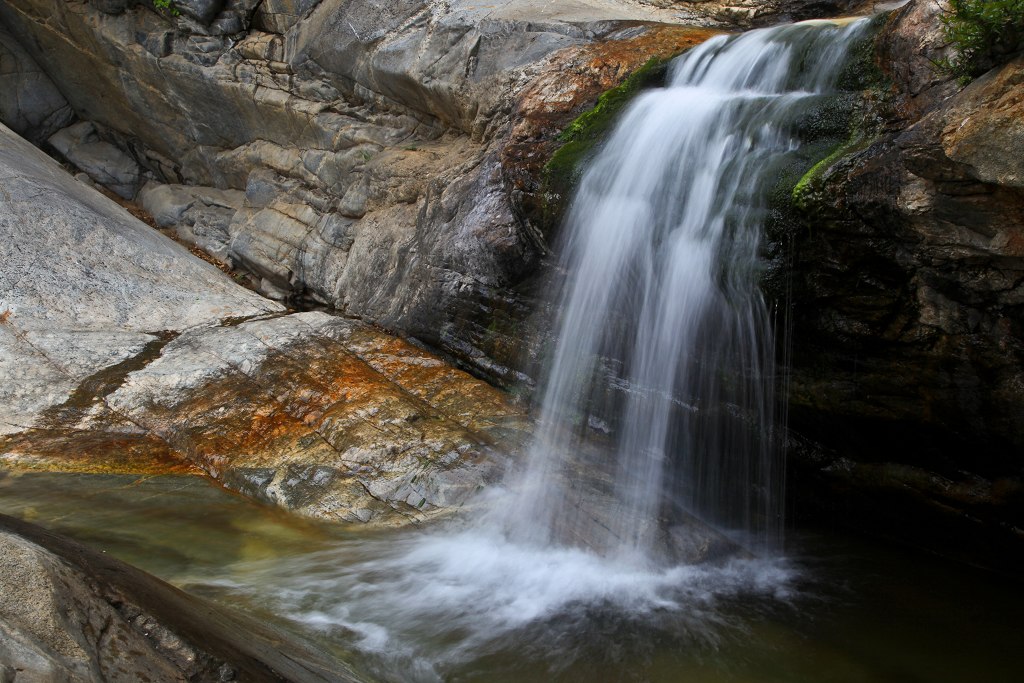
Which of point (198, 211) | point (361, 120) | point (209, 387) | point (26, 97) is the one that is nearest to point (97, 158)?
point (26, 97)

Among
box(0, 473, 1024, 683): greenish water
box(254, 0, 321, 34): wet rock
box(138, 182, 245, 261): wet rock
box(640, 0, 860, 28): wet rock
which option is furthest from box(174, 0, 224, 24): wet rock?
box(0, 473, 1024, 683): greenish water

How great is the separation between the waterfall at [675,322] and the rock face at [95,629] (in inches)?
109

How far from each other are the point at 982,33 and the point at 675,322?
8.27 ft

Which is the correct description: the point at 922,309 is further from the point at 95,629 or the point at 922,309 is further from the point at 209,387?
the point at 209,387

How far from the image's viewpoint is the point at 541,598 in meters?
4.70

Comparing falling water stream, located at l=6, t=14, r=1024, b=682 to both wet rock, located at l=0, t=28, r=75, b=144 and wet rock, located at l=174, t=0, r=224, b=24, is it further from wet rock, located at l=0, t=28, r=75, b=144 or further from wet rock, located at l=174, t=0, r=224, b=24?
wet rock, located at l=0, t=28, r=75, b=144

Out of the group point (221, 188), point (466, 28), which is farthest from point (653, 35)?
point (221, 188)

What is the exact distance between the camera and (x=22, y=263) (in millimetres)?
7645

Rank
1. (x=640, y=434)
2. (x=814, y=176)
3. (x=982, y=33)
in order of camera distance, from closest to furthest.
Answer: (x=982, y=33), (x=814, y=176), (x=640, y=434)

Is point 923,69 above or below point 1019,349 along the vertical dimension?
above

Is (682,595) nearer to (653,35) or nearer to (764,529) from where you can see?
(764,529)

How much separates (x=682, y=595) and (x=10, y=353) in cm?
593

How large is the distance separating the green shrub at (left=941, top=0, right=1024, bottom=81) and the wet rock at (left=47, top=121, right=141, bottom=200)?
11719mm

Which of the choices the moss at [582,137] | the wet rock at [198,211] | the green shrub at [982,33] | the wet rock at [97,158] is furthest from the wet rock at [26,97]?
the green shrub at [982,33]
